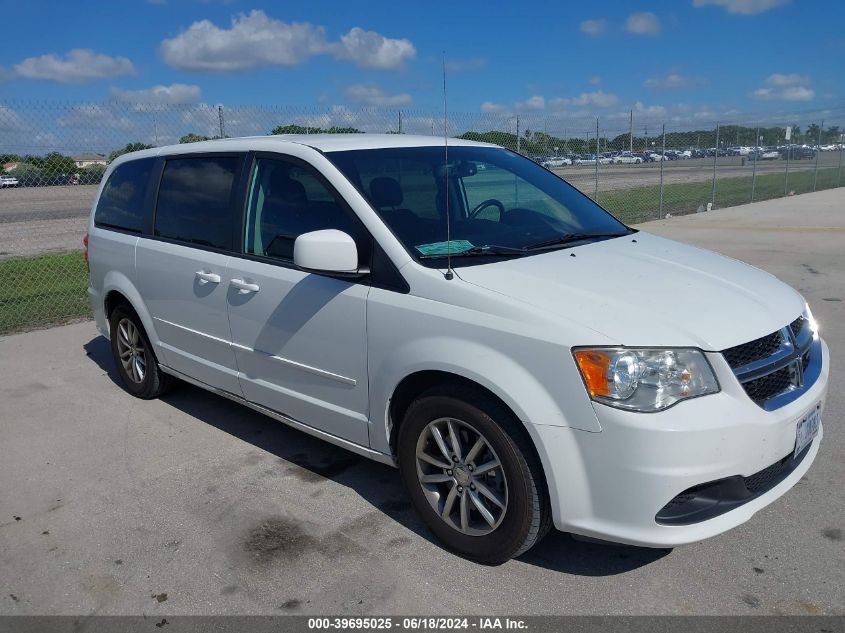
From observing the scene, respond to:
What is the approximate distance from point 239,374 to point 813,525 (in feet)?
10.0

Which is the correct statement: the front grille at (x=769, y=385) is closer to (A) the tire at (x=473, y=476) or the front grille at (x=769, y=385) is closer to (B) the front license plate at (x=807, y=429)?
(B) the front license plate at (x=807, y=429)

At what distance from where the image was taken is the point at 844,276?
9.23 meters

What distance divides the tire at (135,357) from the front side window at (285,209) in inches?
65.3

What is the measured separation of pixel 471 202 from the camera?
166 inches

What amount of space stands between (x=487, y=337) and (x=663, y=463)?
2.65 feet

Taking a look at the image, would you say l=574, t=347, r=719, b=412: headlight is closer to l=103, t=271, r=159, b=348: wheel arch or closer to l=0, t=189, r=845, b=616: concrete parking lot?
l=0, t=189, r=845, b=616: concrete parking lot

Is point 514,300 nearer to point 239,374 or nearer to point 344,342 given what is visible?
point 344,342

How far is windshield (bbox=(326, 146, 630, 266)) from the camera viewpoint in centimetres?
354

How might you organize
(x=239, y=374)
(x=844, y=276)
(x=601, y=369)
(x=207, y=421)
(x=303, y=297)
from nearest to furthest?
(x=601, y=369), (x=303, y=297), (x=239, y=374), (x=207, y=421), (x=844, y=276)

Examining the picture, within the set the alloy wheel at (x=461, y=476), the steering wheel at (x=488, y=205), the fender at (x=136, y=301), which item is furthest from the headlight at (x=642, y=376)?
the fender at (x=136, y=301)

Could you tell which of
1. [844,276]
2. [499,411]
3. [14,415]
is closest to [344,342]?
[499,411]

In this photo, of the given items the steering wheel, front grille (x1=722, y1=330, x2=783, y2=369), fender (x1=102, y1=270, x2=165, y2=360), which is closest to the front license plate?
front grille (x1=722, y1=330, x2=783, y2=369)

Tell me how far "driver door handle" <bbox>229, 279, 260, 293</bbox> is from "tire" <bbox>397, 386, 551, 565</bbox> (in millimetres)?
1219

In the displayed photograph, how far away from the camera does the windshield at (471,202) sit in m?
3.54
